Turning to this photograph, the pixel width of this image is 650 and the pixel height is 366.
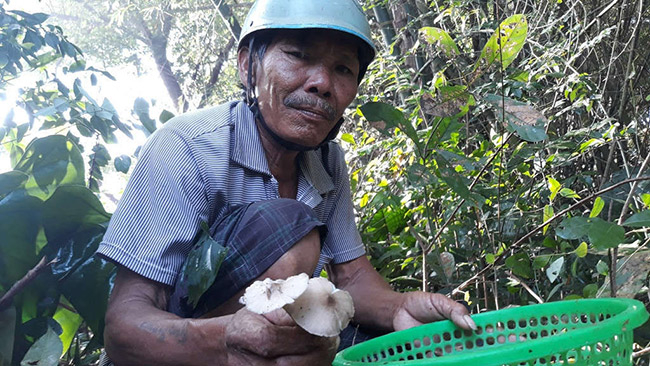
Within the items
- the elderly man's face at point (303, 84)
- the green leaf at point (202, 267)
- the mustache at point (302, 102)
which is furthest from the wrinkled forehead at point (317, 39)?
the green leaf at point (202, 267)

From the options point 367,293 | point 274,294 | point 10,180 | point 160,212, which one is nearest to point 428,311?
point 367,293

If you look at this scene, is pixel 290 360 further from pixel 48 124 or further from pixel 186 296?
pixel 48 124

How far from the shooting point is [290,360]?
0.82 metres

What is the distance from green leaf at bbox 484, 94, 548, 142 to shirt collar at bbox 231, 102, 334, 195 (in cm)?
51

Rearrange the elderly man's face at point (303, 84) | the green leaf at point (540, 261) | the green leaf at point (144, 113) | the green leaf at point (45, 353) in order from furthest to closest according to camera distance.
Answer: the green leaf at point (144, 113)
the green leaf at point (540, 261)
the elderly man's face at point (303, 84)
the green leaf at point (45, 353)

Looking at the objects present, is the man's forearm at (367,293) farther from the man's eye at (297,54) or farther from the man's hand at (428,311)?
the man's eye at (297,54)

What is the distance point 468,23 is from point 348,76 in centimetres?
165

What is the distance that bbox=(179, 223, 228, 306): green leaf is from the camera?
108 cm

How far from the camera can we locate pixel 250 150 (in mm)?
1448

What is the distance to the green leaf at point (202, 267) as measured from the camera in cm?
108

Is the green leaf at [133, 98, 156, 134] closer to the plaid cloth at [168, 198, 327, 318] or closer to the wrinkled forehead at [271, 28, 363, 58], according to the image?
the wrinkled forehead at [271, 28, 363, 58]

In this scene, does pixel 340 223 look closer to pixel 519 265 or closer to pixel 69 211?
pixel 519 265

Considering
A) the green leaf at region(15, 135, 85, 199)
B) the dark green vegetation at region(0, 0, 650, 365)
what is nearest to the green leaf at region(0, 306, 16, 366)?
the dark green vegetation at region(0, 0, 650, 365)

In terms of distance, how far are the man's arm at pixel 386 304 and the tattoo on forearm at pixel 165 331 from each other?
508 mm
